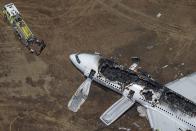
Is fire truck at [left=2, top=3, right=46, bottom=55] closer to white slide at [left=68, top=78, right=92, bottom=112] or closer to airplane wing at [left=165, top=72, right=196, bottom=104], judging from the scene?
white slide at [left=68, top=78, right=92, bottom=112]

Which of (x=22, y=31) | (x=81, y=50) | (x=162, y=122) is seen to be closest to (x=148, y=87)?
(x=162, y=122)

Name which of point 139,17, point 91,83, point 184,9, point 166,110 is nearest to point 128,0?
point 139,17

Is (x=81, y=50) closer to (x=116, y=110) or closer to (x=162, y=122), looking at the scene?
(x=116, y=110)

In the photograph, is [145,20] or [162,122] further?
[145,20]

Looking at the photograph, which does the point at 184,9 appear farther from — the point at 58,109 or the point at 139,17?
the point at 58,109

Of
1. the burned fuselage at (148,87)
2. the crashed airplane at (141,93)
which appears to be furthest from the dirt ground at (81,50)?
the burned fuselage at (148,87)
